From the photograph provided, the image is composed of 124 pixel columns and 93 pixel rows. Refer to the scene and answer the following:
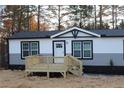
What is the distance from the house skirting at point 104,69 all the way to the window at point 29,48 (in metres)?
3.76

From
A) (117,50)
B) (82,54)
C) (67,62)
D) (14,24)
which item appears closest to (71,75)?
(67,62)

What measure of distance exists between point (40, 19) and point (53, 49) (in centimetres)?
1642

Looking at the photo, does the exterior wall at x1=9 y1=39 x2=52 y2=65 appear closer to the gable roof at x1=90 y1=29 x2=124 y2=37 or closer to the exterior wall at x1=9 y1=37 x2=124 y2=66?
the exterior wall at x1=9 y1=37 x2=124 y2=66

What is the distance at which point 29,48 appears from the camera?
20.8 meters

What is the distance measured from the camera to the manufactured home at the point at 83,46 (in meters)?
19.0

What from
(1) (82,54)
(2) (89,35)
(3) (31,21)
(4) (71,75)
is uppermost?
(3) (31,21)

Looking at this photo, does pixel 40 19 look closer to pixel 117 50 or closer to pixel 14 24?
pixel 14 24

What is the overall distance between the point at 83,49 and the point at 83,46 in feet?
0.67

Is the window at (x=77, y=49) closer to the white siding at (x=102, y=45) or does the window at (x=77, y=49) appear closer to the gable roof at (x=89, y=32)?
the white siding at (x=102, y=45)

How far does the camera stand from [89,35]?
63.5 feet

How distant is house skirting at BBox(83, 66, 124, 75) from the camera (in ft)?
62.3

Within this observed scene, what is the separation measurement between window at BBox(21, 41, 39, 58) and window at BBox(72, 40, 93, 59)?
2.79 metres

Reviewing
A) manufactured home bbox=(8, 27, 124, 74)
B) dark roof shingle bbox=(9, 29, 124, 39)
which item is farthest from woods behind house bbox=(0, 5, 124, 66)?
manufactured home bbox=(8, 27, 124, 74)
